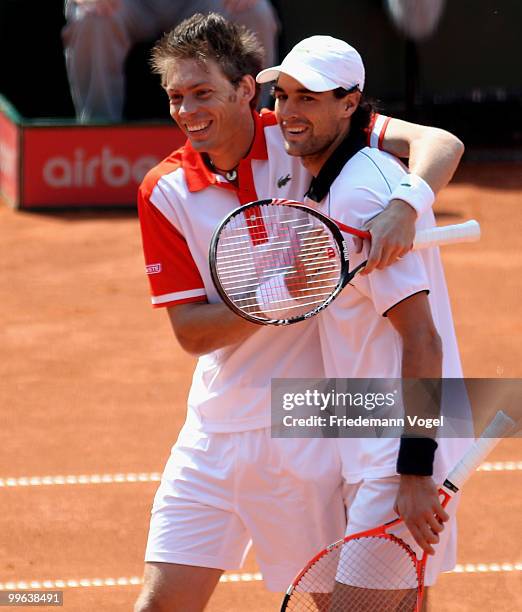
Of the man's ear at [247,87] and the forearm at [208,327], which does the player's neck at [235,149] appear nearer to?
the man's ear at [247,87]

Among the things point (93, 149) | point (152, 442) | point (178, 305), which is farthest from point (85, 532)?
point (93, 149)

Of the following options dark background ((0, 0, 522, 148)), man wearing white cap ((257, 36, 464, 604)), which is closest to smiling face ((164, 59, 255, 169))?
man wearing white cap ((257, 36, 464, 604))

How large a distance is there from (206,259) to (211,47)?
2.13ft

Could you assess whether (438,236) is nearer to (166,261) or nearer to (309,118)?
(309,118)

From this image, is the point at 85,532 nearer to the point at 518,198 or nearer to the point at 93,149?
the point at 93,149

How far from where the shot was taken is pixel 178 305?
4.10 meters

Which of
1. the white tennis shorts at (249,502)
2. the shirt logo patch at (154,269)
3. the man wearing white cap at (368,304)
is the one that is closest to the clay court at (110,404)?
the white tennis shorts at (249,502)

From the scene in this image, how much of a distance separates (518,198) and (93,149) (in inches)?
150

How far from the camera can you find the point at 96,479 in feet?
21.2

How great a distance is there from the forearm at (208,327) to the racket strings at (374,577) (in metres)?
0.68

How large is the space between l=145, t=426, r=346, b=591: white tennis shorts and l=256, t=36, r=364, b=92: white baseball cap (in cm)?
109

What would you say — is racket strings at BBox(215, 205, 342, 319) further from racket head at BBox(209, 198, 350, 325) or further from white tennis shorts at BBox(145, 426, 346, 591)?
white tennis shorts at BBox(145, 426, 346, 591)

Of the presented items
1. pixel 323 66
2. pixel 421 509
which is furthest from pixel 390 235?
pixel 421 509

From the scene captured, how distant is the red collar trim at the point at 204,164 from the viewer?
4066mm
